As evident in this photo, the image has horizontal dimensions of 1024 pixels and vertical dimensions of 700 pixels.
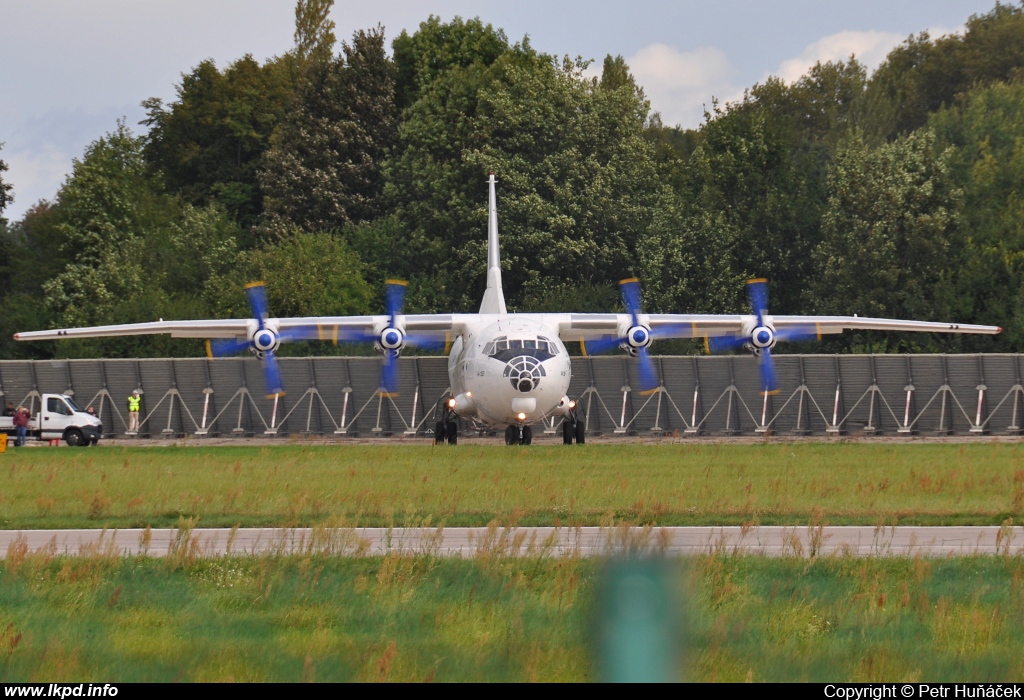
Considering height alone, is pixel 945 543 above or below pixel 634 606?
below

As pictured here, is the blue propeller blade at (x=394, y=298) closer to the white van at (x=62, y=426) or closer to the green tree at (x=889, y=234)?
the white van at (x=62, y=426)

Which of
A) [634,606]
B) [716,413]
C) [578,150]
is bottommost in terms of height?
[716,413]

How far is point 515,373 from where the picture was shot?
113ft

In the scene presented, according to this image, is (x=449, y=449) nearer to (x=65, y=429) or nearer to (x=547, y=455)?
(x=547, y=455)

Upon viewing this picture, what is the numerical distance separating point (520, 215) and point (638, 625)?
2330 inches

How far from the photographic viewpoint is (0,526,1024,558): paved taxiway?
15.8 metres

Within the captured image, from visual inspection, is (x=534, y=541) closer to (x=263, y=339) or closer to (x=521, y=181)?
(x=263, y=339)

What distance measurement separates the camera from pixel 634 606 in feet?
21.5

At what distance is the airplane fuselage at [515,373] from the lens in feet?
114

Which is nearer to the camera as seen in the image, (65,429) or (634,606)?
(634,606)

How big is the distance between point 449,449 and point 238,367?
616 inches

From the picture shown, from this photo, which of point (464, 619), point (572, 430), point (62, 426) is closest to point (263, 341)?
point (572, 430)

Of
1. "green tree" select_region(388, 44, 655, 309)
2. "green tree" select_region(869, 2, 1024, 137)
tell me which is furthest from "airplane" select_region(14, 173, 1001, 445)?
"green tree" select_region(869, 2, 1024, 137)

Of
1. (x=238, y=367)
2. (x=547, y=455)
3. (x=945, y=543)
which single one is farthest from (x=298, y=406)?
(x=945, y=543)
